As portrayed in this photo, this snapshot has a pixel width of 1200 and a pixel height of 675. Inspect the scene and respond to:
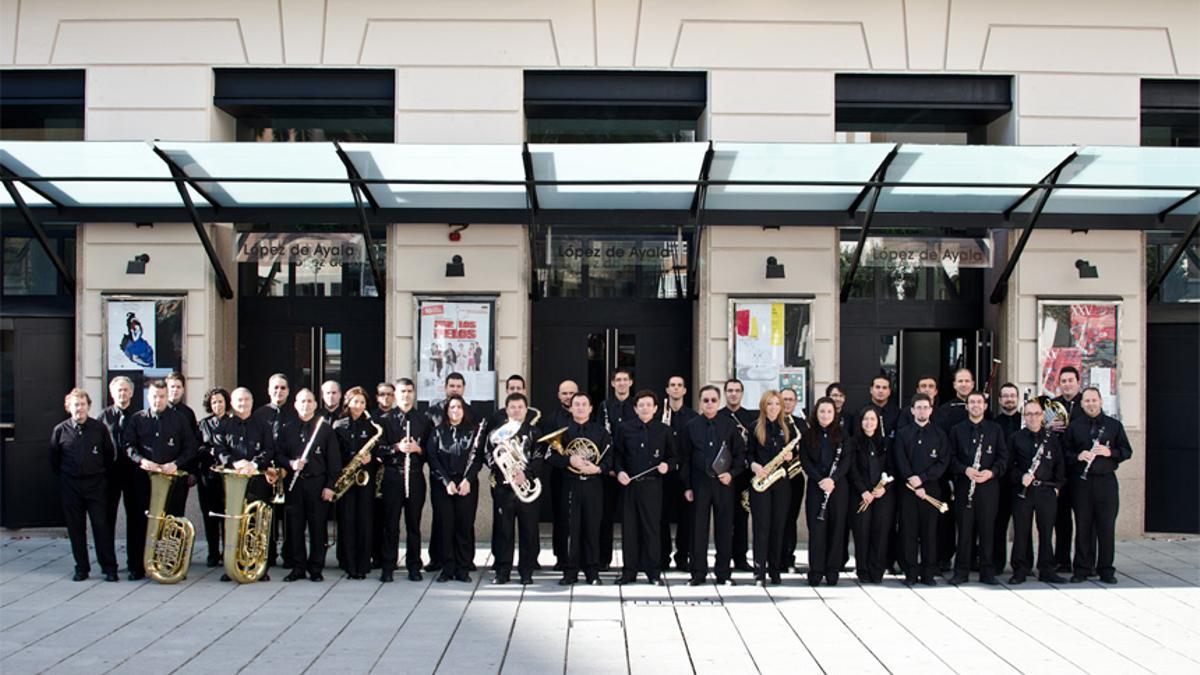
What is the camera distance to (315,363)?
13305 mm

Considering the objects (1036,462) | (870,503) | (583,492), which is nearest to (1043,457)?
(1036,462)

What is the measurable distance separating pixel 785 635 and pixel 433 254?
5985 mm

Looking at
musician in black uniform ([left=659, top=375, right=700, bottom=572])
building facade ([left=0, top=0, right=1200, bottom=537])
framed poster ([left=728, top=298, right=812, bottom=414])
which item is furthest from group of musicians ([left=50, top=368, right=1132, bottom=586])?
building facade ([left=0, top=0, right=1200, bottom=537])

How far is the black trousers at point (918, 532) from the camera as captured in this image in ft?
34.3

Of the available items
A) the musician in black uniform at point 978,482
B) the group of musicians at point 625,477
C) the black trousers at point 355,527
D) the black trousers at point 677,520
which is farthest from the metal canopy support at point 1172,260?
the black trousers at point 355,527

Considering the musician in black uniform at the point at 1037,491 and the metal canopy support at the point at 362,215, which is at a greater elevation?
the metal canopy support at the point at 362,215

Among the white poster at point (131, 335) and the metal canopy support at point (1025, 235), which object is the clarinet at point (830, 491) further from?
the white poster at point (131, 335)

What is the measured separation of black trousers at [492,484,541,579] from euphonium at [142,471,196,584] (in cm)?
267

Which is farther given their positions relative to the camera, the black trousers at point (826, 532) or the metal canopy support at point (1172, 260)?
the metal canopy support at point (1172, 260)

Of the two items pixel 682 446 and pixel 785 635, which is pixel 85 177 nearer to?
pixel 682 446

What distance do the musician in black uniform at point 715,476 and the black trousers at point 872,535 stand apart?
1112mm

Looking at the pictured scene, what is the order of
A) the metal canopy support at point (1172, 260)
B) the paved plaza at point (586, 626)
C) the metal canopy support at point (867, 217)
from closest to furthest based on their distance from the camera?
the paved plaza at point (586, 626), the metal canopy support at point (867, 217), the metal canopy support at point (1172, 260)

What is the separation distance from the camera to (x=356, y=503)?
10555mm

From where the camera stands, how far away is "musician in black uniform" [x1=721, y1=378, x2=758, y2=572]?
35.4 feet
